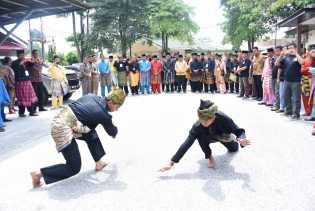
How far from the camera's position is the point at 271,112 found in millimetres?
10969

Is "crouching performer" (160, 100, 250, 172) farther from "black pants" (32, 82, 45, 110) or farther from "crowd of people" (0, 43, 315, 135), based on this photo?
"black pants" (32, 82, 45, 110)

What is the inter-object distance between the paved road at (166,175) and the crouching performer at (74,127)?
7.2 inches

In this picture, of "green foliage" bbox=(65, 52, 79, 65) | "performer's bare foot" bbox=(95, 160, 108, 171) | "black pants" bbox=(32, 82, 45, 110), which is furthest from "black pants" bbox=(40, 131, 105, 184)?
"green foliage" bbox=(65, 52, 79, 65)

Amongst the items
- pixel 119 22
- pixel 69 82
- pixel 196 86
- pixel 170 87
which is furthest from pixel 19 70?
pixel 119 22

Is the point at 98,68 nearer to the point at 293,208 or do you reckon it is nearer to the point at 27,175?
the point at 27,175

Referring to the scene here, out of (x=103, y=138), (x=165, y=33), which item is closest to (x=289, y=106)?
(x=103, y=138)

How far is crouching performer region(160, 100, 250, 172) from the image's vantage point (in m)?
5.21

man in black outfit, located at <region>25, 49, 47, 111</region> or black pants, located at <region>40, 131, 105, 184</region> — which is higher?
man in black outfit, located at <region>25, 49, 47, 111</region>

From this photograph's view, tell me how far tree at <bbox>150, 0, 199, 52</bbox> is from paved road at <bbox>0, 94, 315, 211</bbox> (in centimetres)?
2321

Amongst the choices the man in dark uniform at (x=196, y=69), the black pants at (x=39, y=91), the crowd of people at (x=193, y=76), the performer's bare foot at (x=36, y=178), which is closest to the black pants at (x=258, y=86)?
the crowd of people at (x=193, y=76)

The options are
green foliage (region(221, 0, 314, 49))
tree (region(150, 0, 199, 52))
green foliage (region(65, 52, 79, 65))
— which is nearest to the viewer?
green foliage (region(221, 0, 314, 49))

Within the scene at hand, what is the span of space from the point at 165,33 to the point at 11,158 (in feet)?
92.1

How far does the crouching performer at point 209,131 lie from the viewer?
5211 millimetres

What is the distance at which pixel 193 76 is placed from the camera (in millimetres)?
17750
